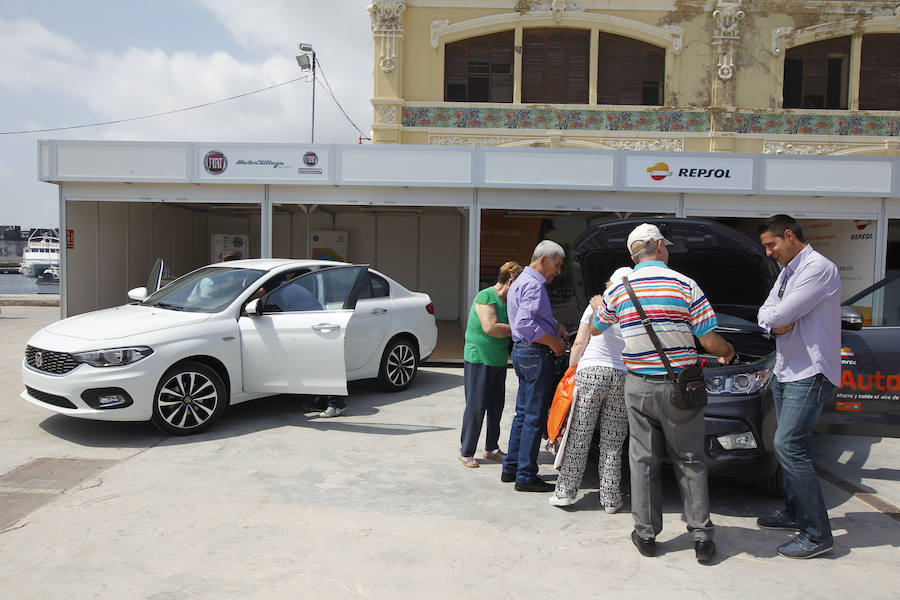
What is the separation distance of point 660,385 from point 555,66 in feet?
56.2

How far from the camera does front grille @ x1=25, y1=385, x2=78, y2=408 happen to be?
557 centimetres

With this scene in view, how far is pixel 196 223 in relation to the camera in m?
16.4

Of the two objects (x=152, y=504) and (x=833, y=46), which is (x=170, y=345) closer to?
(x=152, y=504)

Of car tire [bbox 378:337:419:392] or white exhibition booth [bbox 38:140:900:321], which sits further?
white exhibition booth [bbox 38:140:900:321]

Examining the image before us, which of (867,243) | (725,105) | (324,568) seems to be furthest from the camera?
(725,105)

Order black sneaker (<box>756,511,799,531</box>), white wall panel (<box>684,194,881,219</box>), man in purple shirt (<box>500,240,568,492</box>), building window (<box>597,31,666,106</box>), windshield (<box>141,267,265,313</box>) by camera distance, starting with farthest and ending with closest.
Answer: building window (<box>597,31,666,106</box>)
white wall panel (<box>684,194,881,219</box>)
windshield (<box>141,267,265,313</box>)
man in purple shirt (<box>500,240,568,492</box>)
black sneaker (<box>756,511,799,531</box>)

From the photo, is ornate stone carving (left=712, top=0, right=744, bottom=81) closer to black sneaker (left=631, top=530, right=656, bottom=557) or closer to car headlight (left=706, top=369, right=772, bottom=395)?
car headlight (left=706, top=369, right=772, bottom=395)

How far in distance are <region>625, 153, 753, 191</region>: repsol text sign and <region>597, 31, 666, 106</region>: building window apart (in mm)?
9705

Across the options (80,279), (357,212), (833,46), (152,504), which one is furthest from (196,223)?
(833,46)

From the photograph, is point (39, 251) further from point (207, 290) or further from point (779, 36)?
point (207, 290)

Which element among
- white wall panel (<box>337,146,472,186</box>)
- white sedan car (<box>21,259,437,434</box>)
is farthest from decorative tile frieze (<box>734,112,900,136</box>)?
white sedan car (<box>21,259,437,434</box>)

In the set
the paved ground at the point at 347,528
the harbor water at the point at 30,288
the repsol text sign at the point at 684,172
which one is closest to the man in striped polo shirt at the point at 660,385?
the paved ground at the point at 347,528

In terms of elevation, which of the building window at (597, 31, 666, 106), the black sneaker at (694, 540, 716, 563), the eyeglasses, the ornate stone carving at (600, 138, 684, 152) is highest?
the building window at (597, 31, 666, 106)

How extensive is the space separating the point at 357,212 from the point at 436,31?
6260mm
